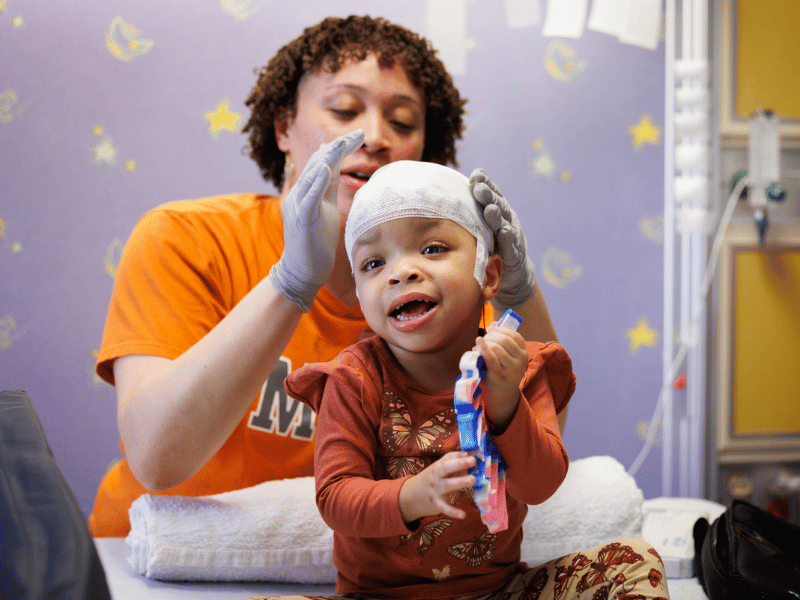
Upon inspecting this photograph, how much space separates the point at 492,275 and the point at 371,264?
15 cm

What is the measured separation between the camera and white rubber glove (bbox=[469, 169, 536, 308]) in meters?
0.79

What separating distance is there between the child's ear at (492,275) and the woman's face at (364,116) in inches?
14.2

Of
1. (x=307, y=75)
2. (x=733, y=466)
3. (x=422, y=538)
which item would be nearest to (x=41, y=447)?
(x=422, y=538)

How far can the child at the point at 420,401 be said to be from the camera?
654 millimetres

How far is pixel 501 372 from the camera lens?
2.06ft

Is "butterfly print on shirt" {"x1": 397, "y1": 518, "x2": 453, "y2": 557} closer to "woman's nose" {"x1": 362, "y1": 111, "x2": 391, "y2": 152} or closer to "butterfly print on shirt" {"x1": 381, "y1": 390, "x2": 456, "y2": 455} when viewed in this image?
"butterfly print on shirt" {"x1": 381, "y1": 390, "x2": 456, "y2": 455}

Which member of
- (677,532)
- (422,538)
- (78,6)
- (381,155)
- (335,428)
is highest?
(78,6)

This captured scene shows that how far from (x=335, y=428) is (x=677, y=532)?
31.5 inches

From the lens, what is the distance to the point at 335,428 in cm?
71

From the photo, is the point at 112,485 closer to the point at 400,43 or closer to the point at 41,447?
the point at 41,447

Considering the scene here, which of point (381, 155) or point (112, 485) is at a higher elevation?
point (381, 155)

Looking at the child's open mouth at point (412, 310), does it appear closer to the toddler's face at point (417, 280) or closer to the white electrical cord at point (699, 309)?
the toddler's face at point (417, 280)

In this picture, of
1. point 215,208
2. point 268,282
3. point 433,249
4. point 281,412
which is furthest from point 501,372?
point 215,208

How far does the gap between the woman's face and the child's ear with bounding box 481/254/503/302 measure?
14.2 inches
